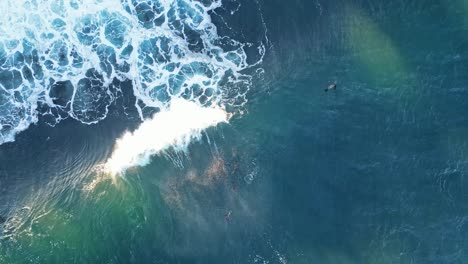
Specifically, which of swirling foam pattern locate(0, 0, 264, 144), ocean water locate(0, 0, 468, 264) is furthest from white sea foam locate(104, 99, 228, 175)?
swirling foam pattern locate(0, 0, 264, 144)

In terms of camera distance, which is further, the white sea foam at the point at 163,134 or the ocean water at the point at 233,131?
the white sea foam at the point at 163,134

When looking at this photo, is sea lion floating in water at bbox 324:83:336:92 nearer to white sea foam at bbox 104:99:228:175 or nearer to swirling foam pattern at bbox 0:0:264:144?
swirling foam pattern at bbox 0:0:264:144

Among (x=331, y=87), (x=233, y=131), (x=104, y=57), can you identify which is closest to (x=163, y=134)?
(x=233, y=131)

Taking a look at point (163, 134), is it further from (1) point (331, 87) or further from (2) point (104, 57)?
(1) point (331, 87)

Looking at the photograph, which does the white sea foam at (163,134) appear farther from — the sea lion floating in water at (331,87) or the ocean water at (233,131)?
the sea lion floating in water at (331,87)

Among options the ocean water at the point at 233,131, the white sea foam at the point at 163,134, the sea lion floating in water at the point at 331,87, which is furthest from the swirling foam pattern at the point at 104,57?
the sea lion floating in water at the point at 331,87

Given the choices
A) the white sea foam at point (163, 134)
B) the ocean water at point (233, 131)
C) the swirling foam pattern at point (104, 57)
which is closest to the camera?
the ocean water at point (233, 131)

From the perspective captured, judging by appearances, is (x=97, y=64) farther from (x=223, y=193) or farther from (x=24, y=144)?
(x=223, y=193)
